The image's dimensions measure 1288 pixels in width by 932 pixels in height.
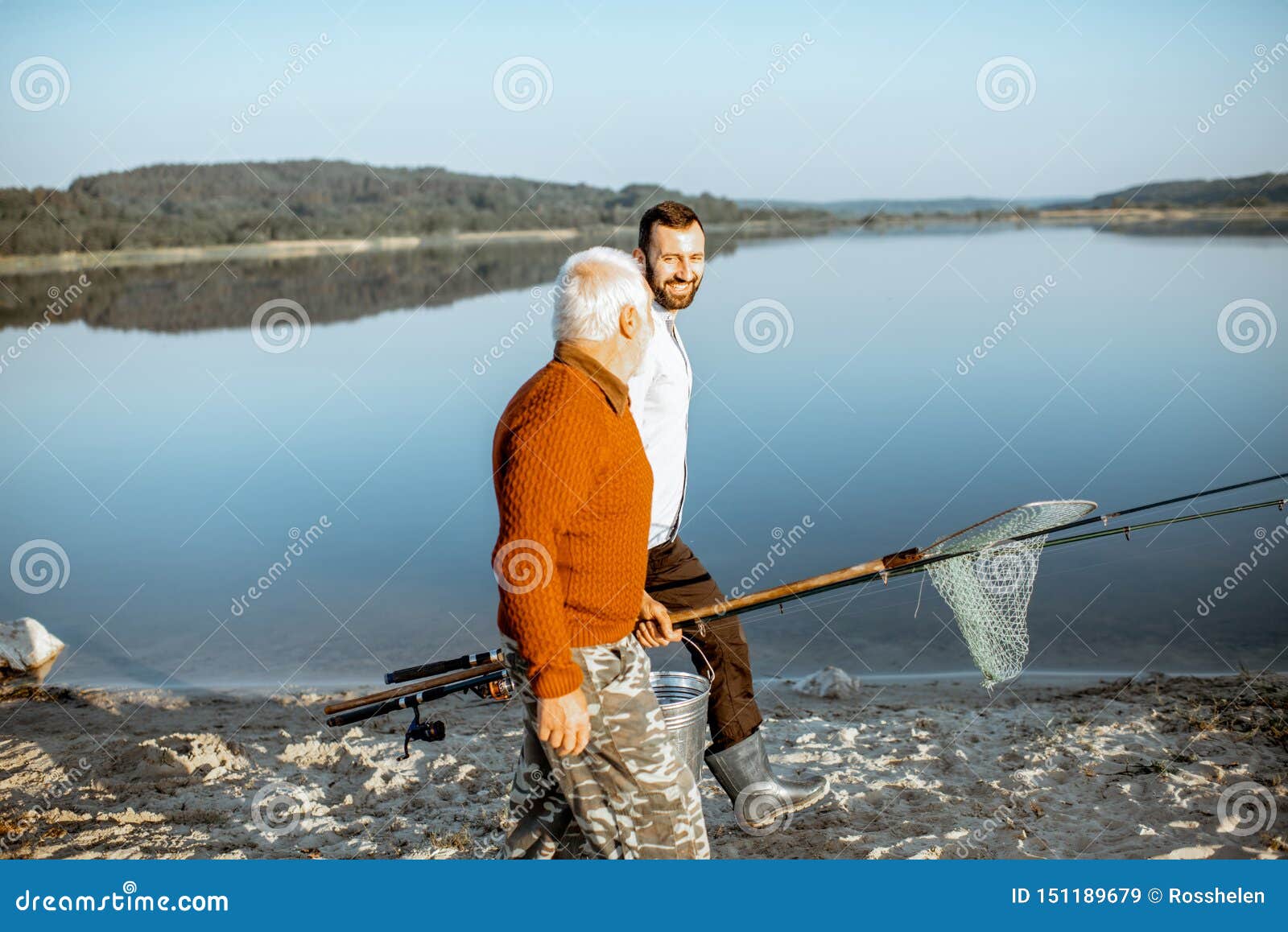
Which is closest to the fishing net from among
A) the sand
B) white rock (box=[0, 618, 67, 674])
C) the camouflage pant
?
the sand

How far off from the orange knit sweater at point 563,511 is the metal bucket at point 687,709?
1.74 feet

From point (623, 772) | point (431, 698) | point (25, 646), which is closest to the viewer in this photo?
point (623, 772)

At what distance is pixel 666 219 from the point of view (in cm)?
345

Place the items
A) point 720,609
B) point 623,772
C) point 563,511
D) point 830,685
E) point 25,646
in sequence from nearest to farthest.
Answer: point 563,511 → point 623,772 → point 720,609 → point 830,685 → point 25,646

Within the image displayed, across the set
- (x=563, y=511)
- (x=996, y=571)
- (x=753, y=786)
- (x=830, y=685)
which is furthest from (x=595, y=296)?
(x=830, y=685)

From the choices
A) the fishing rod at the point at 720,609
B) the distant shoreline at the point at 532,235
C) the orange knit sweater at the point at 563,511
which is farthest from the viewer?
the distant shoreline at the point at 532,235

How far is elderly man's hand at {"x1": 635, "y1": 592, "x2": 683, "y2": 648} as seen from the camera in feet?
10.5

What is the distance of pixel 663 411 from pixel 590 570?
3.10ft

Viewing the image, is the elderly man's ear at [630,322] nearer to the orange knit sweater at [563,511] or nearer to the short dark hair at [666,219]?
the orange knit sweater at [563,511]

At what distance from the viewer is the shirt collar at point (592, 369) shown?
2.53 m

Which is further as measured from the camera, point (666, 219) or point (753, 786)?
point (753, 786)

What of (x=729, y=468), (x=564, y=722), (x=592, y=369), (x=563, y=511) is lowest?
(x=564, y=722)

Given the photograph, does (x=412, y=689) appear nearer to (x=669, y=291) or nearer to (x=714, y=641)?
(x=714, y=641)

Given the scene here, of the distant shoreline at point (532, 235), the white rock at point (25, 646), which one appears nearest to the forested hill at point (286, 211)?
the distant shoreline at point (532, 235)
